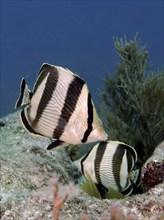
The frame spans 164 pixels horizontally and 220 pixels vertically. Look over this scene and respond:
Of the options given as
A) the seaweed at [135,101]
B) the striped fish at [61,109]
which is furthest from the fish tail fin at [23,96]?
the seaweed at [135,101]

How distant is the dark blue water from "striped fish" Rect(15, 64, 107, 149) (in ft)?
397

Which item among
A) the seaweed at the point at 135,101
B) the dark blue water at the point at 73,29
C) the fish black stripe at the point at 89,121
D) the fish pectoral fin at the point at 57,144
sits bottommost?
the dark blue water at the point at 73,29

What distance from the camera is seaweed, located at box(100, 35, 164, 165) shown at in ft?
20.4

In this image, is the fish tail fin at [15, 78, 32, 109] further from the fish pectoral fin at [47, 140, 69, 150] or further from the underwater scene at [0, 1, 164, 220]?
the fish pectoral fin at [47, 140, 69, 150]

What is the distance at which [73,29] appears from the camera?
151625 mm

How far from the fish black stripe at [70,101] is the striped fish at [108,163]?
1347 millimetres

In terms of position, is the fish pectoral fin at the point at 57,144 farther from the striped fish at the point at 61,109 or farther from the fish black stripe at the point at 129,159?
the fish black stripe at the point at 129,159

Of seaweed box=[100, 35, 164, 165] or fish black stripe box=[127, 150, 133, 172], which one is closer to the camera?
fish black stripe box=[127, 150, 133, 172]

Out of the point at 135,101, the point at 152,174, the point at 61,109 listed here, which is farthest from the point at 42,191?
the point at 135,101

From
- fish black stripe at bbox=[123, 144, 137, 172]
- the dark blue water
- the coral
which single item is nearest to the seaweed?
the coral

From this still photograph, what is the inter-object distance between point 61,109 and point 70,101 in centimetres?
7

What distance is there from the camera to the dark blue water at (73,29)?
12988cm

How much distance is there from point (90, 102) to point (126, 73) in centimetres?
503

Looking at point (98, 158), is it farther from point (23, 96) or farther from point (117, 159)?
point (23, 96)
